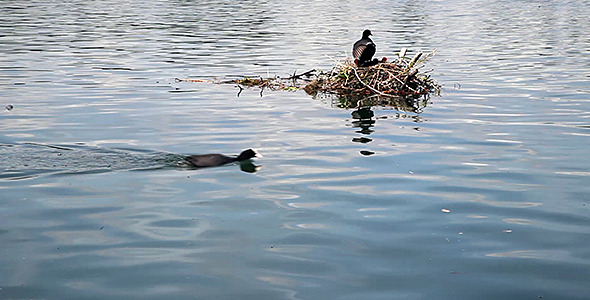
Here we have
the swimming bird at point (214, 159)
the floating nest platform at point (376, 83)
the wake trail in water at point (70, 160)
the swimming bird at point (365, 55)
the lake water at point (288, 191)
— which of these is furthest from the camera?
the swimming bird at point (365, 55)

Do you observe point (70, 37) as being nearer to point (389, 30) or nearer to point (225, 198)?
point (389, 30)

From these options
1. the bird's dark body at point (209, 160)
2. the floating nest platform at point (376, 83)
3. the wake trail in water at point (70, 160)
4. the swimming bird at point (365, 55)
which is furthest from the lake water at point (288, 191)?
the swimming bird at point (365, 55)

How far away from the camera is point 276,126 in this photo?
1498cm

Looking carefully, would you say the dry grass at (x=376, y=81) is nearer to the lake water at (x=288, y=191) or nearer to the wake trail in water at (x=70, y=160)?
the lake water at (x=288, y=191)

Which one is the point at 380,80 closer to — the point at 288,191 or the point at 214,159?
the point at 214,159

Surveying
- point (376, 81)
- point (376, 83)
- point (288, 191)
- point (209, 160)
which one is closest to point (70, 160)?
point (209, 160)

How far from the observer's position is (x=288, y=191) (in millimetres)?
10031

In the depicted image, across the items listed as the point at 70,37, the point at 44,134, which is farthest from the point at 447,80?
the point at 70,37

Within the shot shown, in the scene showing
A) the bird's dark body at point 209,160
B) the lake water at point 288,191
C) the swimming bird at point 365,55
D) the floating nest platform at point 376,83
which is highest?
the swimming bird at point 365,55

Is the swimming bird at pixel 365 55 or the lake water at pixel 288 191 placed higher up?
the swimming bird at pixel 365 55

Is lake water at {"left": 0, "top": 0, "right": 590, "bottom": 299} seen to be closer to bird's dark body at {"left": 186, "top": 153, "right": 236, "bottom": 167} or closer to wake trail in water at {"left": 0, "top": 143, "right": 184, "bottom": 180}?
wake trail in water at {"left": 0, "top": 143, "right": 184, "bottom": 180}

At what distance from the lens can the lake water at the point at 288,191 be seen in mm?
7031

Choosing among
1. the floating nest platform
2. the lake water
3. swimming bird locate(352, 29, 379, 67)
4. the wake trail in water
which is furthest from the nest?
the wake trail in water

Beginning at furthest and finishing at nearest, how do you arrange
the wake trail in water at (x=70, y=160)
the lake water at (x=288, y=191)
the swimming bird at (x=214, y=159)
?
1. the swimming bird at (x=214, y=159)
2. the wake trail in water at (x=70, y=160)
3. the lake water at (x=288, y=191)
